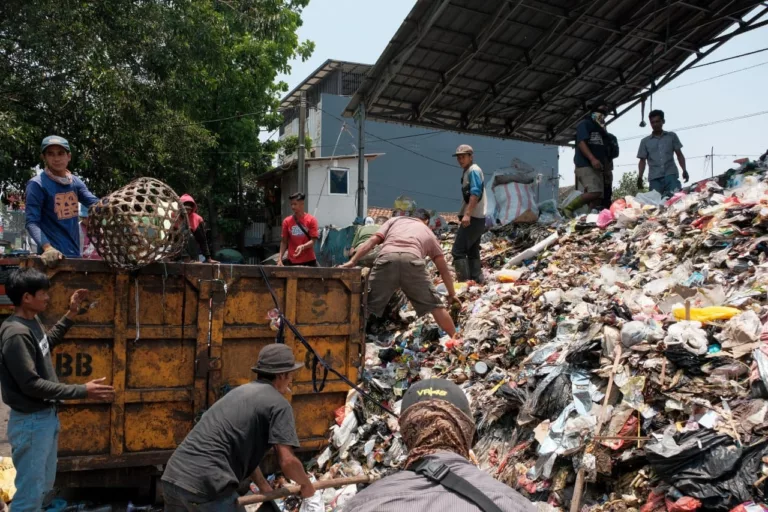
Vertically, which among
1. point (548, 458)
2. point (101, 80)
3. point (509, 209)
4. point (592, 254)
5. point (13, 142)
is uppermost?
point (101, 80)

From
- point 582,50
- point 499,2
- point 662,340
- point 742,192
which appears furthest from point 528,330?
point 582,50

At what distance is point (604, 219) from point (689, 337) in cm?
443

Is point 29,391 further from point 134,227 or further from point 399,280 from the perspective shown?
point 399,280

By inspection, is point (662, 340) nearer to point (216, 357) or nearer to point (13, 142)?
point (216, 357)

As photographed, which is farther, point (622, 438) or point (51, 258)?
point (51, 258)

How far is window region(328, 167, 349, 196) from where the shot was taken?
75.4 ft

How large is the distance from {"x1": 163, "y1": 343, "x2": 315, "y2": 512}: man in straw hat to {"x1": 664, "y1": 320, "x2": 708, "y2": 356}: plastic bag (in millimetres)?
2505

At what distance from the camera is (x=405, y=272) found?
538cm

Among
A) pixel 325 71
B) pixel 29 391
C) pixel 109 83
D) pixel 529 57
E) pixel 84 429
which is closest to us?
pixel 29 391

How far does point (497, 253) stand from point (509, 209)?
0.90 metres

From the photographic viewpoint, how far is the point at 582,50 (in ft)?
36.2

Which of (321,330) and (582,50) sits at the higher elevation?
(582,50)

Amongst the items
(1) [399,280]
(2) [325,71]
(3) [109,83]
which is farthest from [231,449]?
(2) [325,71]

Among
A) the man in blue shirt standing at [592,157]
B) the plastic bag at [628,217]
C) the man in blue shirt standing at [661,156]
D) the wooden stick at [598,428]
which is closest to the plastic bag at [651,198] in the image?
the man in blue shirt standing at [661,156]
